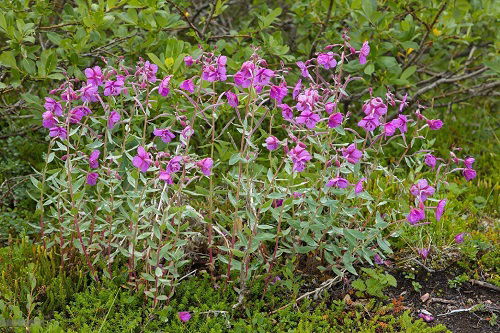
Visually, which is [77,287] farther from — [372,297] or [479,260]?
[479,260]

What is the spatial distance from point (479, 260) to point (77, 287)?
2058mm

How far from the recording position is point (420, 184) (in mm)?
2838

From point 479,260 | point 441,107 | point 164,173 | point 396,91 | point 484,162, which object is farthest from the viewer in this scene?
point 441,107

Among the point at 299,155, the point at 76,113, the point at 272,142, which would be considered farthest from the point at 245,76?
the point at 76,113

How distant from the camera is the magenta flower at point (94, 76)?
2846mm

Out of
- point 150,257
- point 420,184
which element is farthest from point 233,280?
point 420,184

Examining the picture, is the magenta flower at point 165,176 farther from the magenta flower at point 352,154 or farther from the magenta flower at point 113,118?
the magenta flower at point 352,154

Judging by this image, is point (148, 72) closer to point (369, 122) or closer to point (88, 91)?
point (88, 91)

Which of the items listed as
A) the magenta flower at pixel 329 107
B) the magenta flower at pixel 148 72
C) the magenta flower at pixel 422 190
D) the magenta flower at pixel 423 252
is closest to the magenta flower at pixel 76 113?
the magenta flower at pixel 148 72

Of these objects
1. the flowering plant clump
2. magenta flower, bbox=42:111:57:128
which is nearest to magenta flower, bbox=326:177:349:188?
the flowering plant clump

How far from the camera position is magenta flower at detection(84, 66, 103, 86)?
2.85 metres

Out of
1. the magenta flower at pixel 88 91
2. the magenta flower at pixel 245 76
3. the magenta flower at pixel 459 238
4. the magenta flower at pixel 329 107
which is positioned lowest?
the magenta flower at pixel 459 238

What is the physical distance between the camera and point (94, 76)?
286 centimetres

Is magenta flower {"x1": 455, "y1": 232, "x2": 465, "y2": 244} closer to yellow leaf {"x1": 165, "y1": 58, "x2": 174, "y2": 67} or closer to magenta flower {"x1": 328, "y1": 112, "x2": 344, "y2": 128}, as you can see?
magenta flower {"x1": 328, "y1": 112, "x2": 344, "y2": 128}
